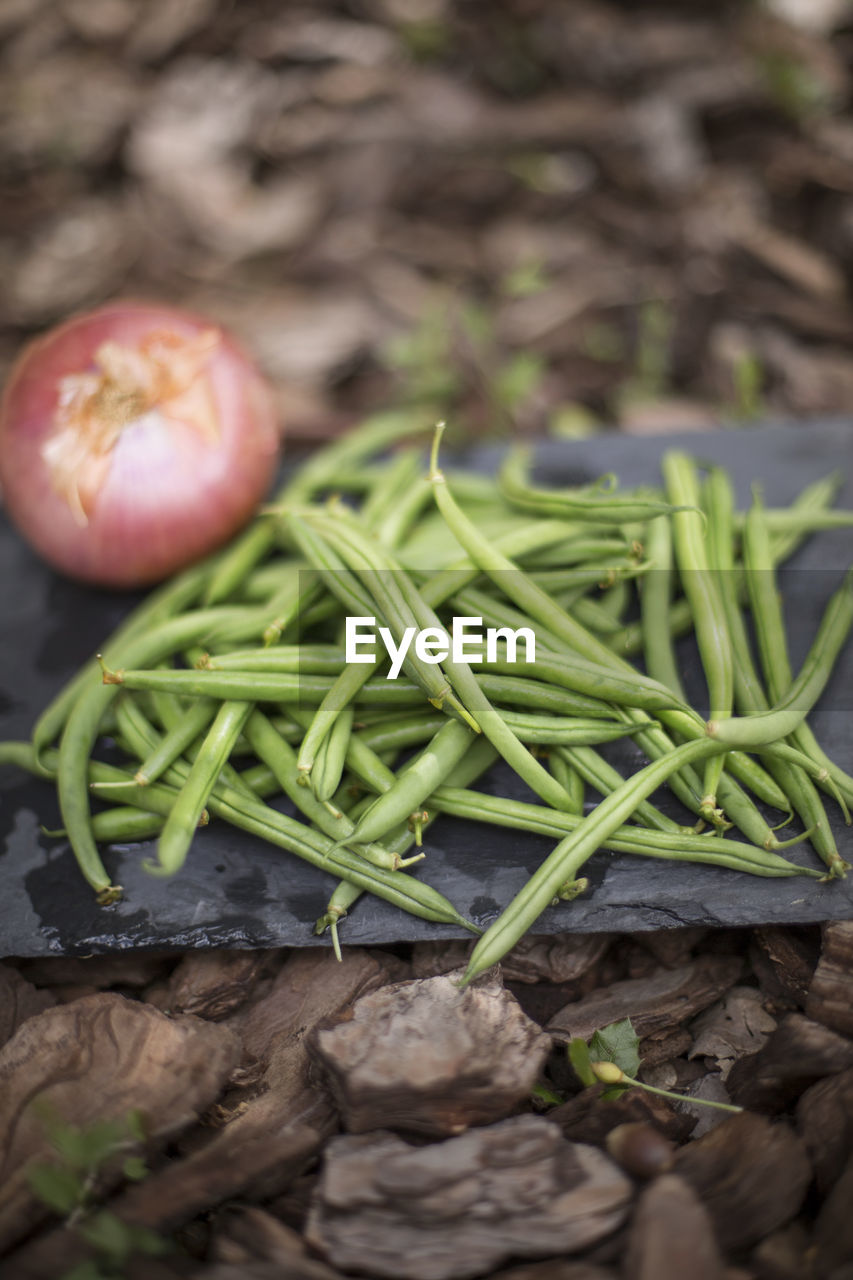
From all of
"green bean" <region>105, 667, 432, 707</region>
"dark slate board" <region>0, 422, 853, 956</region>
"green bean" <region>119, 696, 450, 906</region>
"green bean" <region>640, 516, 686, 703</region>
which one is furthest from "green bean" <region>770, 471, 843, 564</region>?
"green bean" <region>119, 696, 450, 906</region>

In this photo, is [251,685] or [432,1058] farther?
[251,685]

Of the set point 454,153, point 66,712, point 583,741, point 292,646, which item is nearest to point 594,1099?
point 583,741

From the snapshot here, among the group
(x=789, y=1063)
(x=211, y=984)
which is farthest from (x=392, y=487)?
(x=789, y=1063)

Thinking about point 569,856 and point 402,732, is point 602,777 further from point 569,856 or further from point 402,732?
point 402,732

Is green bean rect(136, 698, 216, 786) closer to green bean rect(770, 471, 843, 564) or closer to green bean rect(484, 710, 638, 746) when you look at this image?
green bean rect(484, 710, 638, 746)

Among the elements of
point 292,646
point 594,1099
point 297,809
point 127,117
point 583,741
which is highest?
point 127,117

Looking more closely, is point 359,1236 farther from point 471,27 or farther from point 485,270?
point 471,27

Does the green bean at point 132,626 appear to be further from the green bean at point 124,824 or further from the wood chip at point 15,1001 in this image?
the wood chip at point 15,1001
